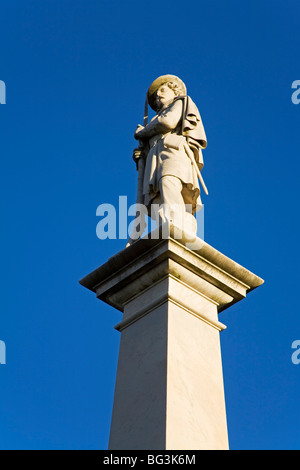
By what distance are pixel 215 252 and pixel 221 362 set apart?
1.27m

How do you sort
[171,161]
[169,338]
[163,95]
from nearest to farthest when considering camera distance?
[169,338] → [171,161] → [163,95]

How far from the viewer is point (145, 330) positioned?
7.44 metres

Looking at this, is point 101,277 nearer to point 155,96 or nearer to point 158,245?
point 158,245

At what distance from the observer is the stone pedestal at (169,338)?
6.51 m

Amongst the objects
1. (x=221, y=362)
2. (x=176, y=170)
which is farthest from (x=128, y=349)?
(x=176, y=170)

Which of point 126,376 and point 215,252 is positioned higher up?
point 215,252

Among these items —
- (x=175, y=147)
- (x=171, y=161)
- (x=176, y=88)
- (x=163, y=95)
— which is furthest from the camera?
(x=176, y=88)

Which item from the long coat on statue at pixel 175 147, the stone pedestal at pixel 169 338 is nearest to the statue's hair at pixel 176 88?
the long coat on statue at pixel 175 147

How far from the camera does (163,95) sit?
34.7 feet

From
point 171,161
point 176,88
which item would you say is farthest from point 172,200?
point 176,88

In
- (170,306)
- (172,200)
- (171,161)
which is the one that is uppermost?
(171,161)

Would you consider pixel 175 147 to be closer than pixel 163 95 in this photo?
Yes

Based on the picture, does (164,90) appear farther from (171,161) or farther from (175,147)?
(171,161)

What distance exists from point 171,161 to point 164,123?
2.92ft
